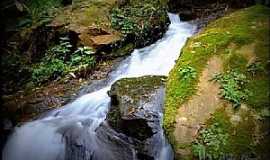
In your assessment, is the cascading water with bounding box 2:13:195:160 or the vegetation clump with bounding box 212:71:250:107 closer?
the vegetation clump with bounding box 212:71:250:107

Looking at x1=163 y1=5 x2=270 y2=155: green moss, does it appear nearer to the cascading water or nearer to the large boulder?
the large boulder

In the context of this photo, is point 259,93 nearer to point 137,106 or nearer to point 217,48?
point 217,48

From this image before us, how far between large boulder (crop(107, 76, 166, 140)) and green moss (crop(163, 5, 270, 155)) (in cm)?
29

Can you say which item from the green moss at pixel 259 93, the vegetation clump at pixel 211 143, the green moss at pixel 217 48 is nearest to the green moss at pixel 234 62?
the green moss at pixel 217 48

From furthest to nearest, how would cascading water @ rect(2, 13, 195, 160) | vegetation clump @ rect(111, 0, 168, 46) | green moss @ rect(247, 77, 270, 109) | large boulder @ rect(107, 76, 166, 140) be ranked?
1. vegetation clump @ rect(111, 0, 168, 46)
2. cascading water @ rect(2, 13, 195, 160)
3. large boulder @ rect(107, 76, 166, 140)
4. green moss @ rect(247, 77, 270, 109)

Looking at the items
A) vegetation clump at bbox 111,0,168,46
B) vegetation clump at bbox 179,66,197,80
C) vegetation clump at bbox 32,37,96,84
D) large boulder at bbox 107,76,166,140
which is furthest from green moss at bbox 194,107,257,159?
vegetation clump at bbox 111,0,168,46

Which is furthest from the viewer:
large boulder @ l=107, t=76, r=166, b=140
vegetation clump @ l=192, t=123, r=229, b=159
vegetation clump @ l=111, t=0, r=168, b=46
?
vegetation clump @ l=111, t=0, r=168, b=46

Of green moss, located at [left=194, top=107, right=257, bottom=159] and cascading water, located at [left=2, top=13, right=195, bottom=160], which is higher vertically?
green moss, located at [left=194, top=107, right=257, bottom=159]

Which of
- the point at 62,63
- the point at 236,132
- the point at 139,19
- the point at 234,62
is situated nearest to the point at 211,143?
the point at 236,132

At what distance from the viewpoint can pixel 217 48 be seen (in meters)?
5.77

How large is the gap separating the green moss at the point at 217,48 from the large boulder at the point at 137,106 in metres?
0.29

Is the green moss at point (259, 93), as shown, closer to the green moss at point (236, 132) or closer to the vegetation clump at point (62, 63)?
the green moss at point (236, 132)

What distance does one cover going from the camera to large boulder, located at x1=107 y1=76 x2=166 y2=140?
17.3 feet

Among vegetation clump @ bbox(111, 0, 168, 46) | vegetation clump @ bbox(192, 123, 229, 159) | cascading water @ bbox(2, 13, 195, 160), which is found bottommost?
cascading water @ bbox(2, 13, 195, 160)
